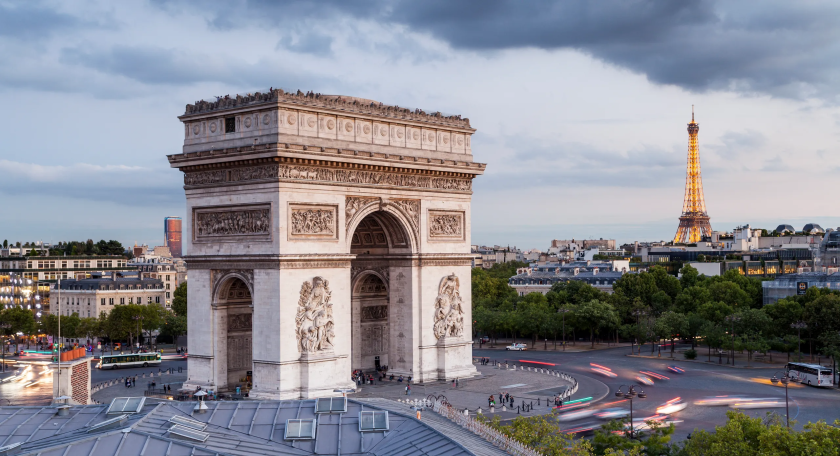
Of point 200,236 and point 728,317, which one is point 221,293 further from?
point 728,317

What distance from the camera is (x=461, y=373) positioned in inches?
2061

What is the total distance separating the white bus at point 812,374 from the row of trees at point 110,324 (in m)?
53.8

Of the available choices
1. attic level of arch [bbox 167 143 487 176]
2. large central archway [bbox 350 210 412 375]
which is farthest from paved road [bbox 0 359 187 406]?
attic level of arch [bbox 167 143 487 176]

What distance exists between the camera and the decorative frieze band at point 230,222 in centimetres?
4397

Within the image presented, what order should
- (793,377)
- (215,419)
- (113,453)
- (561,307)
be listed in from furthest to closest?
1. (561,307)
2. (793,377)
3. (215,419)
4. (113,453)

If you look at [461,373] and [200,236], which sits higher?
[200,236]

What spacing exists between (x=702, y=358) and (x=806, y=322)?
823cm

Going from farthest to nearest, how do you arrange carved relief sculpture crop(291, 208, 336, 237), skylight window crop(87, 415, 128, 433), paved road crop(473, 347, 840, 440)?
paved road crop(473, 347, 840, 440)
carved relief sculpture crop(291, 208, 336, 237)
skylight window crop(87, 415, 128, 433)

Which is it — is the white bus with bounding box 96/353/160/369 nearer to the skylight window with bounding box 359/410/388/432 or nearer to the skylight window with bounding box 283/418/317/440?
the skylight window with bounding box 359/410/388/432

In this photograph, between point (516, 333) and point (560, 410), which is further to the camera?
point (516, 333)

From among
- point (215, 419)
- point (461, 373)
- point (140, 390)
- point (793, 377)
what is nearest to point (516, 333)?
point (793, 377)

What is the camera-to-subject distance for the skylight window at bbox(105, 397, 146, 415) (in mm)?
21844

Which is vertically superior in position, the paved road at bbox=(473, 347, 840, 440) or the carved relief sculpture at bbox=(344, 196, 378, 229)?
the carved relief sculpture at bbox=(344, 196, 378, 229)

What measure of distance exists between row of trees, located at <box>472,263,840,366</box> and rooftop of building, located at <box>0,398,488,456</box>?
4913 centimetres
